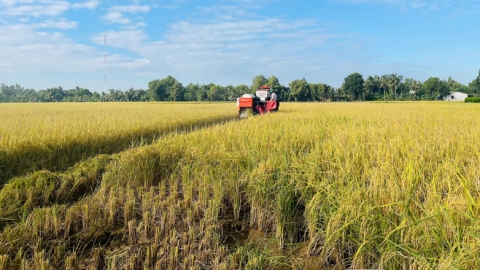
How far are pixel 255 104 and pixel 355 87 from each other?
5825 centimetres

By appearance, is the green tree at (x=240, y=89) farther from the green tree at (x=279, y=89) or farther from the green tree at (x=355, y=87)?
the green tree at (x=355, y=87)

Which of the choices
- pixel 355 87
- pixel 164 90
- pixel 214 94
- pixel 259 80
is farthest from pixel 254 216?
pixel 355 87

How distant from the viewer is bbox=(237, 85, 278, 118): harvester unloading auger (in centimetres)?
956

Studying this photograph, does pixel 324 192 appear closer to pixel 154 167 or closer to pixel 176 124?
pixel 154 167

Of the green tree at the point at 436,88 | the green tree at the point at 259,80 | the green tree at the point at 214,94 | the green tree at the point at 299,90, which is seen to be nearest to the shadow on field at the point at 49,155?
the green tree at the point at 214,94

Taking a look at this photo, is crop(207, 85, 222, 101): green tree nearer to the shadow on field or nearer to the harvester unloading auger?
the harvester unloading auger

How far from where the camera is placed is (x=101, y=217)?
207 cm

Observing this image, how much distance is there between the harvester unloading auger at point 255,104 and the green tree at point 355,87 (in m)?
54.9

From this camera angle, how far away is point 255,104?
10.0m

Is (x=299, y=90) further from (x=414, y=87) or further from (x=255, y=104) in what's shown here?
(x=255, y=104)

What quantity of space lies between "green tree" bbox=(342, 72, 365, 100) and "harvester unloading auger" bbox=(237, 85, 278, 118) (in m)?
54.9

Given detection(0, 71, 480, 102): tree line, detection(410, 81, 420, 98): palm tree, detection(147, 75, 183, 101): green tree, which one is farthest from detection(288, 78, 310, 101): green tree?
detection(410, 81, 420, 98): palm tree

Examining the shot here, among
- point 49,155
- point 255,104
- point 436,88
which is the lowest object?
point 49,155

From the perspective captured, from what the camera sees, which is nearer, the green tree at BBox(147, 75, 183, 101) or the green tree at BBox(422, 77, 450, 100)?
the green tree at BBox(147, 75, 183, 101)
